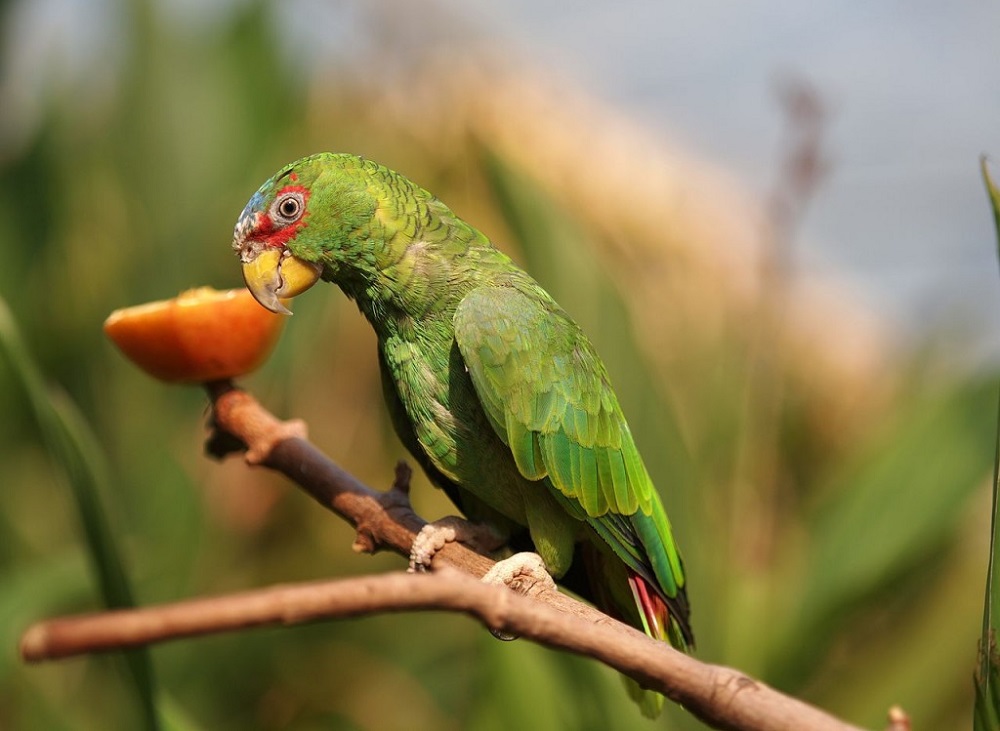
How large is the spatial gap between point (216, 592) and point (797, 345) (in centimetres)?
204

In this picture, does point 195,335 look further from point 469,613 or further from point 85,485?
point 469,613

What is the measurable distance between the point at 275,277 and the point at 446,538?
39 cm

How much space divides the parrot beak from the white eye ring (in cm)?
4

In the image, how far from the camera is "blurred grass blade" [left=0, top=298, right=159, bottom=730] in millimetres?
1122

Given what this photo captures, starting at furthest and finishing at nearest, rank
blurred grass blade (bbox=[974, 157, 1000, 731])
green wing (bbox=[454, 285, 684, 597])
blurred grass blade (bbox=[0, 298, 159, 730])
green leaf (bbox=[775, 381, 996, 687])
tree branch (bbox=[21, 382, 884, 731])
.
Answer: green leaf (bbox=[775, 381, 996, 687])
green wing (bbox=[454, 285, 684, 597])
blurred grass blade (bbox=[0, 298, 159, 730])
blurred grass blade (bbox=[974, 157, 1000, 731])
tree branch (bbox=[21, 382, 884, 731])

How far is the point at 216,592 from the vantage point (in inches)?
95.5

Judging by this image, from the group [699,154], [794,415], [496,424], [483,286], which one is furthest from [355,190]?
[699,154]

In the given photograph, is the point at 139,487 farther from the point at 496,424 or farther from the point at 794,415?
the point at 794,415

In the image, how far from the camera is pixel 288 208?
4.14ft

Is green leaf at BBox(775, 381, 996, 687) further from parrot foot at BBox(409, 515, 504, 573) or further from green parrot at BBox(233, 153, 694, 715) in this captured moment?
parrot foot at BBox(409, 515, 504, 573)

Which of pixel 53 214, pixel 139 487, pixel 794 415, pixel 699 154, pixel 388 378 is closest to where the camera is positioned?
pixel 388 378

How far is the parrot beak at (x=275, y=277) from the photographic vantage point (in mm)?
1250

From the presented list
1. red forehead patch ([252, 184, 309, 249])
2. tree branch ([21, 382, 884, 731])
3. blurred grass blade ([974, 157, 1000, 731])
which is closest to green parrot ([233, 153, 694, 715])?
red forehead patch ([252, 184, 309, 249])

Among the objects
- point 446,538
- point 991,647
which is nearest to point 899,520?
point 446,538
